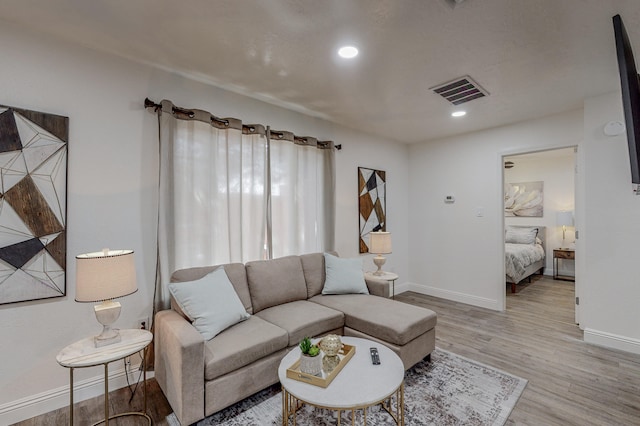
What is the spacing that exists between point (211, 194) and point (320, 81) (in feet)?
4.84

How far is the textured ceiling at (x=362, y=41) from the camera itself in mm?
1738

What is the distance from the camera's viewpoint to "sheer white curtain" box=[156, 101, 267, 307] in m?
2.41

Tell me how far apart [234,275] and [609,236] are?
12.3 feet

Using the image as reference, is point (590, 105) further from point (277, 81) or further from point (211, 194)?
point (211, 194)

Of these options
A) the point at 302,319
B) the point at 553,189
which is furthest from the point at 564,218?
the point at 302,319

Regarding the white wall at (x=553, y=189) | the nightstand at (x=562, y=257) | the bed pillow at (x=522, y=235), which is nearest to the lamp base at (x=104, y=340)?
the white wall at (x=553, y=189)

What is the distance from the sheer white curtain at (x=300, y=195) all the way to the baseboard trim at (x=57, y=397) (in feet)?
5.47

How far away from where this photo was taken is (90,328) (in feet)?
7.04

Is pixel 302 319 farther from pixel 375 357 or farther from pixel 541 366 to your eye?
pixel 541 366

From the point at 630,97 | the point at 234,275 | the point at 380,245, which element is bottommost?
the point at 234,275

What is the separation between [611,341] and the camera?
2916 millimetres

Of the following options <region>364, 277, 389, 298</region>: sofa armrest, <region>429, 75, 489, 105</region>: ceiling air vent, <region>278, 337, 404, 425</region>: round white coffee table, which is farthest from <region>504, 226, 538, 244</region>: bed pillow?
<region>278, 337, 404, 425</region>: round white coffee table

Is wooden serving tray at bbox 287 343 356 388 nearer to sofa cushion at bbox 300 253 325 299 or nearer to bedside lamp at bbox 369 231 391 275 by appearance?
sofa cushion at bbox 300 253 325 299

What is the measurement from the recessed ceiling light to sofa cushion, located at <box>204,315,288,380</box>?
219cm
